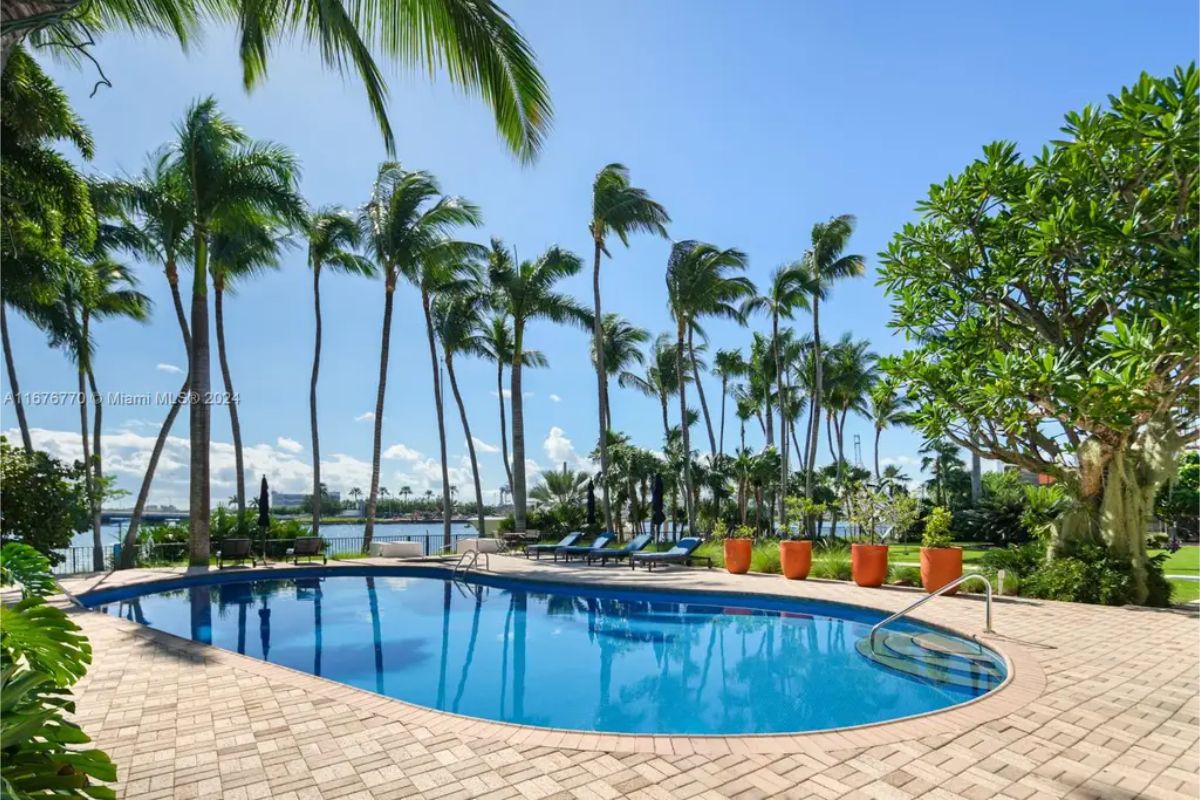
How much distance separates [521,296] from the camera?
22.3 metres

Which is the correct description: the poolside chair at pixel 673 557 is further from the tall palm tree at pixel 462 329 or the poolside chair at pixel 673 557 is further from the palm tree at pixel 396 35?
the palm tree at pixel 396 35

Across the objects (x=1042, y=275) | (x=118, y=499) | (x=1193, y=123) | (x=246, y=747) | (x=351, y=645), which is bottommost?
(x=351, y=645)

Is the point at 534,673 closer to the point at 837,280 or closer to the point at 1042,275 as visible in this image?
the point at 1042,275

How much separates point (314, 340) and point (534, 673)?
17278mm

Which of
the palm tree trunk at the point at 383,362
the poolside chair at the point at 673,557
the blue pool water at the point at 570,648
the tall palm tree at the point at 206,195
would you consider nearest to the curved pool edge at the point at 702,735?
the blue pool water at the point at 570,648

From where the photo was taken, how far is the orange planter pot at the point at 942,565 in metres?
10.3

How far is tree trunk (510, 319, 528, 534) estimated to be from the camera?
866 inches

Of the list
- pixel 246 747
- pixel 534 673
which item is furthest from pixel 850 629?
pixel 246 747

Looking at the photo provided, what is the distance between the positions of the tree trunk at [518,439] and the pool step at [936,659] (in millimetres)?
14885

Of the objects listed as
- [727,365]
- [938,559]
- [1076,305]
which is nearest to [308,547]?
[938,559]

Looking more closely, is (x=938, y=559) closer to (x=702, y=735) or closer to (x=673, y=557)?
(x=673, y=557)

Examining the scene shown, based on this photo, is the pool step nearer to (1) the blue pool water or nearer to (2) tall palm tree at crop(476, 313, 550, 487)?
(1) the blue pool water

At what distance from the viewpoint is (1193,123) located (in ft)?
23.2

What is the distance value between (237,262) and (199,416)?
198 inches
